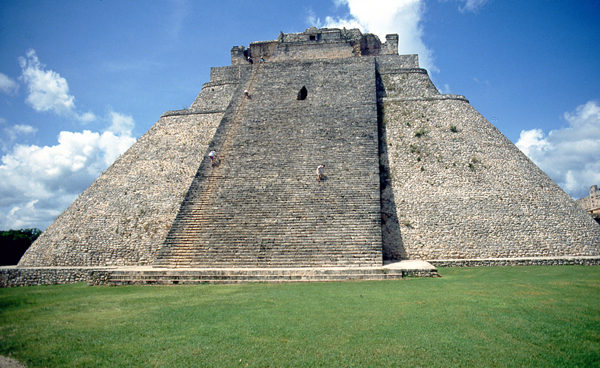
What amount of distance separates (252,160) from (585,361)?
34.0 ft

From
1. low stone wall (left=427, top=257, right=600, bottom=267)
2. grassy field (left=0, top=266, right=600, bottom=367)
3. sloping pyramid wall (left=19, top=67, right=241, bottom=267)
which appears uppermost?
sloping pyramid wall (left=19, top=67, right=241, bottom=267)

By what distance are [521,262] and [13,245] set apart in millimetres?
19490

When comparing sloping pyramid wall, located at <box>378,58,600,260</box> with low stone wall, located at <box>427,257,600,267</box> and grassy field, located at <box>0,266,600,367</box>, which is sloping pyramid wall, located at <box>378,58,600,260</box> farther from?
grassy field, located at <box>0,266,600,367</box>

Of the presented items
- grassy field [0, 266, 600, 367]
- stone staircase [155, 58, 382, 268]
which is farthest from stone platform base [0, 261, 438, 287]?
grassy field [0, 266, 600, 367]

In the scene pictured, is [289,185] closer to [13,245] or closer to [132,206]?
[132,206]

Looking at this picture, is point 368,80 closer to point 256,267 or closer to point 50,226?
point 256,267

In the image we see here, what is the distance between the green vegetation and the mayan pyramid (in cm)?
516

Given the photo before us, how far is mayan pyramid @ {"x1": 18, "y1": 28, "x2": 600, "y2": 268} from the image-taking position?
9.93 metres

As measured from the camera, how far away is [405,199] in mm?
11578

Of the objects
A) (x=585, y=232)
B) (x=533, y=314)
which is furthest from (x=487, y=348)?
(x=585, y=232)

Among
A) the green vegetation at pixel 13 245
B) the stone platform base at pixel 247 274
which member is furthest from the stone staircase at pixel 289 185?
the green vegetation at pixel 13 245

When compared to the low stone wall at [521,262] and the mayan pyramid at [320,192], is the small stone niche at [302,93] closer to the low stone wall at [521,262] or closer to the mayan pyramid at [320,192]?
the mayan pyramid at [320,192]

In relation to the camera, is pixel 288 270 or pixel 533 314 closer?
pixel 533 314

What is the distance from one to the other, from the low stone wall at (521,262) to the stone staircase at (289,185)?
2.39 meters
